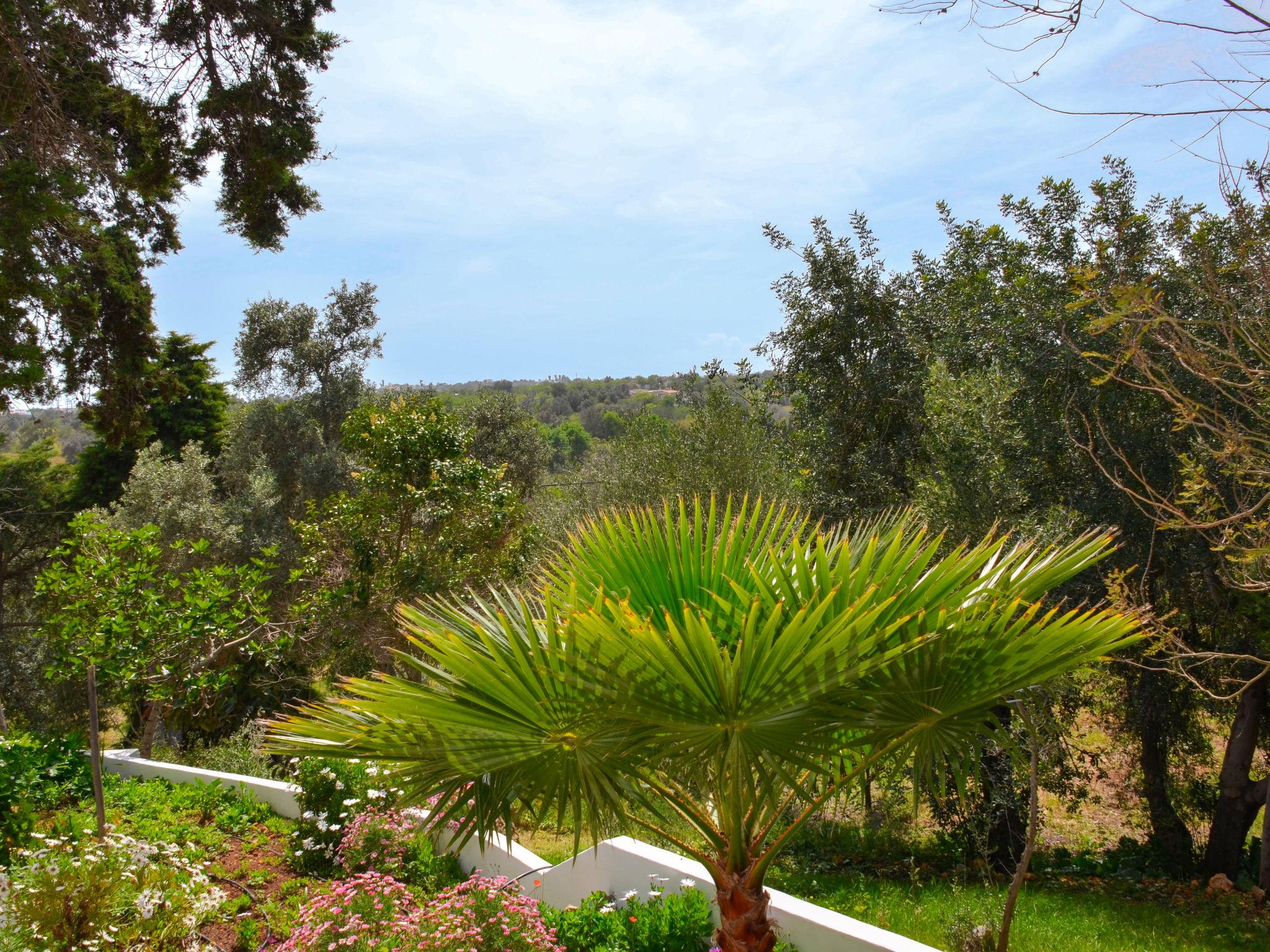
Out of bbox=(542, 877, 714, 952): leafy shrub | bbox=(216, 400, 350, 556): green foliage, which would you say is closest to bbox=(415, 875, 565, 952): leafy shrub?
bbox=(542, 877, 714, 952): leafy shrub

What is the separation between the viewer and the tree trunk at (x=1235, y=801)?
9477 mm

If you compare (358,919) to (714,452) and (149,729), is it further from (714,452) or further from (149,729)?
(714,452)

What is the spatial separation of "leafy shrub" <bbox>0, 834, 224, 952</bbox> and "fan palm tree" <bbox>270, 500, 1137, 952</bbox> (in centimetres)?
242

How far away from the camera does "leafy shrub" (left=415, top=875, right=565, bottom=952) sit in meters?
4.32

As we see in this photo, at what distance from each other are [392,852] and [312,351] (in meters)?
19.4

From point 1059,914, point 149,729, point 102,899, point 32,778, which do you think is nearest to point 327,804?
point 32,778

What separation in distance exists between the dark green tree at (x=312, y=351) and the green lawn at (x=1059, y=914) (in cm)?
1880

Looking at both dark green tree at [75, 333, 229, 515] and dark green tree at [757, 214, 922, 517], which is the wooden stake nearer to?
dark green tree at [757, 214, 922, 517]

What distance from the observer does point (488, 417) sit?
904 inches

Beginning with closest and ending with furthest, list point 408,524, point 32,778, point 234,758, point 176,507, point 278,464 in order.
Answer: point 32,778
point 234,758
point 408,524
point 176,507
point 278,464

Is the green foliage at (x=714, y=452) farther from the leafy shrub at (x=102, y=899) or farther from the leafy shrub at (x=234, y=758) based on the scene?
the leafy shrub at (x=102, y=899)

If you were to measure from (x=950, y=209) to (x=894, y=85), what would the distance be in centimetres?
940

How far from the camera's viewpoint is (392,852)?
6531mm

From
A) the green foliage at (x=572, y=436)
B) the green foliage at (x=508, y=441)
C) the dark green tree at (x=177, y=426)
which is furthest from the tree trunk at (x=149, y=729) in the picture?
the green foliage at (x=572, y=436)
